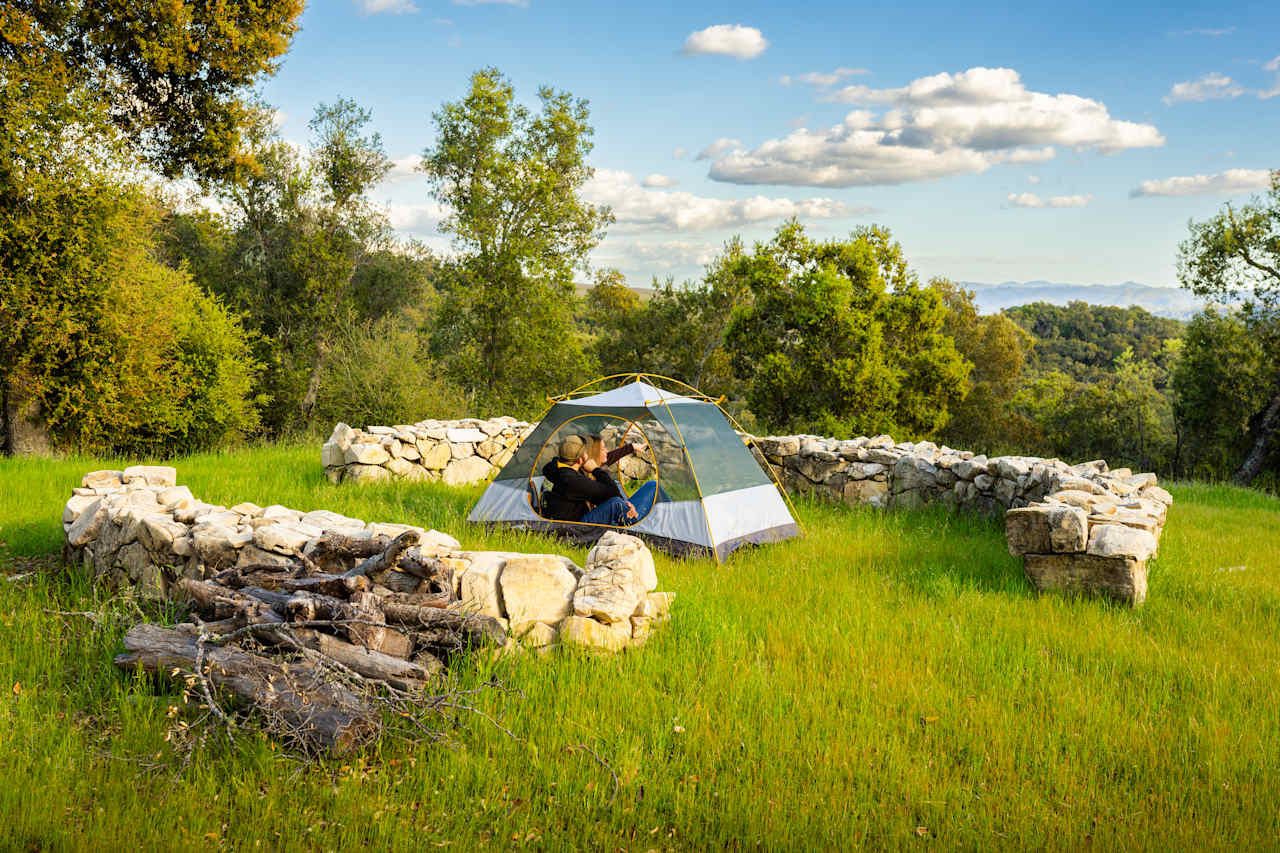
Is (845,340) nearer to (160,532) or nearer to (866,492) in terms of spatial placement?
(866,492)

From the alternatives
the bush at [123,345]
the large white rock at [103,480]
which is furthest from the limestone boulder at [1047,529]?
the bush at [123,345]

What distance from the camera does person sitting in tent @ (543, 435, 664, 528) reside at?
719 centimetres

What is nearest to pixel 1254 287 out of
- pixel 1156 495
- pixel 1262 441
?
pixel 1262 441

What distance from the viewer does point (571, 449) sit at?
23.8 feet

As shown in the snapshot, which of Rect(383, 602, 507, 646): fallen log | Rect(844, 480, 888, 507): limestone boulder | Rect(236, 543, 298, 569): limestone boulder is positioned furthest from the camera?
Rect(844, 480, 888, 507): limestone boulder

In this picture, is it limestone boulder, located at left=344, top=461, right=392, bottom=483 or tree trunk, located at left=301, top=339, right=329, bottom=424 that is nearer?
limestone boulder, located at left=344, top=461, right=392, bottom=483

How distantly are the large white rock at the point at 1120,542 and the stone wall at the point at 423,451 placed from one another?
6787mm

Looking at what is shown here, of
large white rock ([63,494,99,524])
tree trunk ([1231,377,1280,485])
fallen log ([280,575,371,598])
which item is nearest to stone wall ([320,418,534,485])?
large white rock ([63,494,99,524])

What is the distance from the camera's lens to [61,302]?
11906mm

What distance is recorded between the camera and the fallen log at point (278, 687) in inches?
133

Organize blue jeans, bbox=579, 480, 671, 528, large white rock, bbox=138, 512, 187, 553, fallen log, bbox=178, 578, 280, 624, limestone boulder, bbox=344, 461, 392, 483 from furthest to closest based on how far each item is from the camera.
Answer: limestone boulder, bbox=344, 461, 392, 483 < blue jeans, bbox=579, 480, 671, 528 < large white rock, bbox=138, 512, 187, 553 < fallen log, bbox=178, 578, 280, 624

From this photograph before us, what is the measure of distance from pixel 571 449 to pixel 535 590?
2.68 meters

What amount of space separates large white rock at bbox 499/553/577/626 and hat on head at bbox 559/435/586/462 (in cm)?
253

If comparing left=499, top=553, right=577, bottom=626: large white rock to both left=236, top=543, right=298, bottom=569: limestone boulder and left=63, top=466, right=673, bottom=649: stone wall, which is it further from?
left=236, top=543, right=298, bottom=569: limestone boulder
